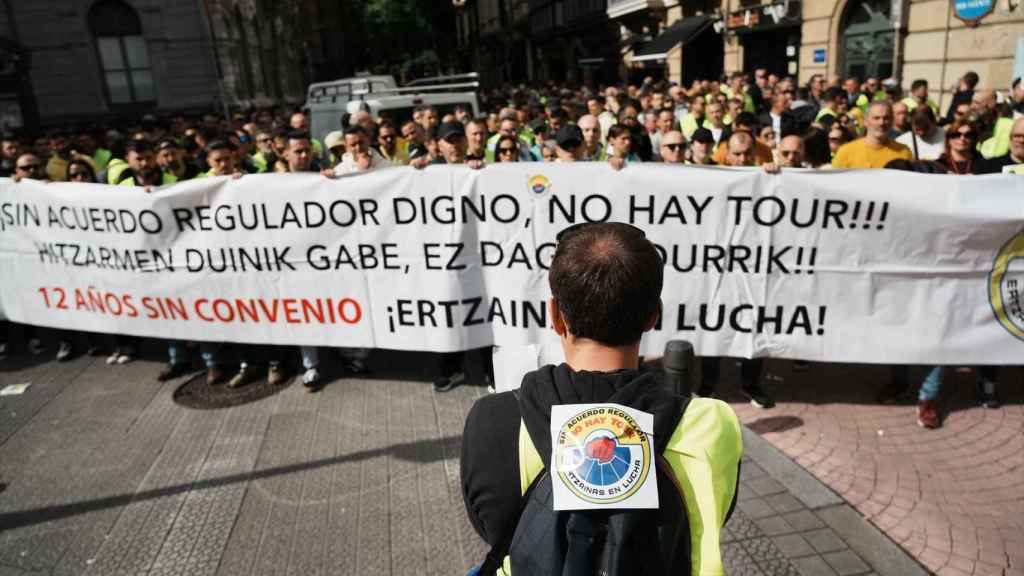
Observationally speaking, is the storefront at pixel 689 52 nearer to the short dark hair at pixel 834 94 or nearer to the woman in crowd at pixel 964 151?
the short dark hair at pixel 834 94

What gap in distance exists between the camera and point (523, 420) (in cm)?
145

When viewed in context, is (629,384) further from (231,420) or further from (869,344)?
(231,420)

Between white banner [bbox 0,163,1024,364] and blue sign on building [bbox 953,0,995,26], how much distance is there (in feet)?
36.3

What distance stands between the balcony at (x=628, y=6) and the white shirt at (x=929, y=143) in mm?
20196

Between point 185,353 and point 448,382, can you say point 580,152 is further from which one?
point 185,353

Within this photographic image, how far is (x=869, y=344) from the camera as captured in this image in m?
4.59

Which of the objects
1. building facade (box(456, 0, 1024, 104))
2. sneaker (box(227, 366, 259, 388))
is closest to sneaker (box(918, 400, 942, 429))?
sneaker (box(227, 366, 259, 388))

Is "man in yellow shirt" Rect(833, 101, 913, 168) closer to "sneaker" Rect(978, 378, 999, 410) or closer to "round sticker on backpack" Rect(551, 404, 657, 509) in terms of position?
"sneaker" Rect(978, 378, 999, 410)

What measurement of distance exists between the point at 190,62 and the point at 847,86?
24305 millimetres

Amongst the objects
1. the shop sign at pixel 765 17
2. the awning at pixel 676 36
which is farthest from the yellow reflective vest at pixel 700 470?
the awning at pixel 676 36

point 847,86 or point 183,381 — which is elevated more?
point 847,86

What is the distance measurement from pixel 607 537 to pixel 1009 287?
420cm

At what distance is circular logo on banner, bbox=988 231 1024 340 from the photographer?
14.1 ft

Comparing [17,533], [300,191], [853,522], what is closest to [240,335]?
[300,191]
